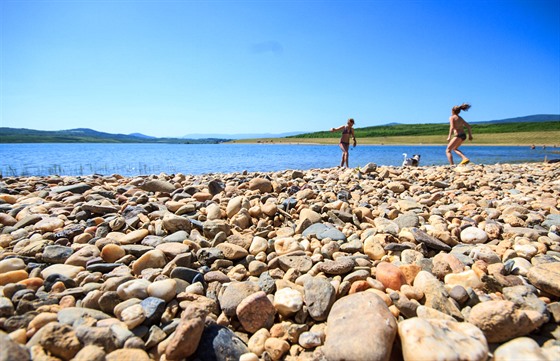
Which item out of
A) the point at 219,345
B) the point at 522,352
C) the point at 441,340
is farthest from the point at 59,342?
the point at 522,352

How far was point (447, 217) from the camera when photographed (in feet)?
11.5

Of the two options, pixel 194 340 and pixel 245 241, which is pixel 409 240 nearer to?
pixel 245 241

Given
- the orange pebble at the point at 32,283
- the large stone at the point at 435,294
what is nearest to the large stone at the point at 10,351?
the orange pebble at the point at 32,283

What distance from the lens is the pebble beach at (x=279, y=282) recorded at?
1549 mm

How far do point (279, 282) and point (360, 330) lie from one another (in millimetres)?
835

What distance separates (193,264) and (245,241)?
601mm

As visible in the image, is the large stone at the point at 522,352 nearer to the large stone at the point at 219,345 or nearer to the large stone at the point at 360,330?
the large stone at the point at 360,330

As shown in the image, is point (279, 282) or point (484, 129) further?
point (484, 129)

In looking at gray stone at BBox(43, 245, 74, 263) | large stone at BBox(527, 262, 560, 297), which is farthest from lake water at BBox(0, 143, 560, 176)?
large stone at BBox(527, 262, 560, 297)

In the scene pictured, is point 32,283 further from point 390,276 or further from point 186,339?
point 390,276

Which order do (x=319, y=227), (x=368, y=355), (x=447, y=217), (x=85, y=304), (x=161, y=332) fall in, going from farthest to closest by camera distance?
(x=447, y=217)
(x=319, y=227)
(x=85, y=304)
(x=161, y=332)
(x=368, y=355)

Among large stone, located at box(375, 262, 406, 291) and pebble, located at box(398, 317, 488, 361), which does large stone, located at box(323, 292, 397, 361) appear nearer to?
pebble, located at box(398, 317, 488, 361)

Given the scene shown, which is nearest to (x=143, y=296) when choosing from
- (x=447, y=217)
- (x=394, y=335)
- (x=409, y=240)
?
(x=394, y=335)

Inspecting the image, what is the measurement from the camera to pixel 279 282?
2.29 metres
